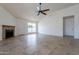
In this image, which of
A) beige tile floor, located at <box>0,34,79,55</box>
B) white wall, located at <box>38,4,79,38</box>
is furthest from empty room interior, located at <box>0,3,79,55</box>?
beige tile floor, located at <box>0,34,79,55</box>

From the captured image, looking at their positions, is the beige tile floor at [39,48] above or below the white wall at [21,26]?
below

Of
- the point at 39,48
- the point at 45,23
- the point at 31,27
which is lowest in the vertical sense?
the point at 39,48

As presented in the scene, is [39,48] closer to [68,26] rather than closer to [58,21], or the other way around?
[58,21]

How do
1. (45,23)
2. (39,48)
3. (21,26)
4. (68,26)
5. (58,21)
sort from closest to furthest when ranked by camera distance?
(39,48)
(58,21)
(68,26)
(21,26)
(45,23)

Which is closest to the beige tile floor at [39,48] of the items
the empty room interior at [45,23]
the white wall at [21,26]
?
the empty room interior at [45,23]

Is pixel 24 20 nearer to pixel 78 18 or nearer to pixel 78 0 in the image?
pixel 78 18

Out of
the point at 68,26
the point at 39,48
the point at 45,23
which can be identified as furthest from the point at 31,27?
the point at 39,48

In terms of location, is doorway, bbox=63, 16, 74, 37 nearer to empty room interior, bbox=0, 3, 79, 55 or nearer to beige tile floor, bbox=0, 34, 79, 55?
empty room interior, bbox=0, 3, 79, 55

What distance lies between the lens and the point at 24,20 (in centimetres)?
1195

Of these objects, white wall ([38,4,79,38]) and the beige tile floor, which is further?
white wall ([38,4,79,38])

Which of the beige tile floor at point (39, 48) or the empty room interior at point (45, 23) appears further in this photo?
the empty room interior at point (45, 23)

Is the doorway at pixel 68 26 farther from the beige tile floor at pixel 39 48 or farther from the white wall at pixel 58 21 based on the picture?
the beige tile floor at pixel 39 48

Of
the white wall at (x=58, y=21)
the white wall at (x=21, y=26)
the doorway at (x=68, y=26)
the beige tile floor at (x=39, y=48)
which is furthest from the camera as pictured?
the white wall at (x=21, y=26)

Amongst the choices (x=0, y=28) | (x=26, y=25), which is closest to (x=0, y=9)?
(x=0, y=28)
